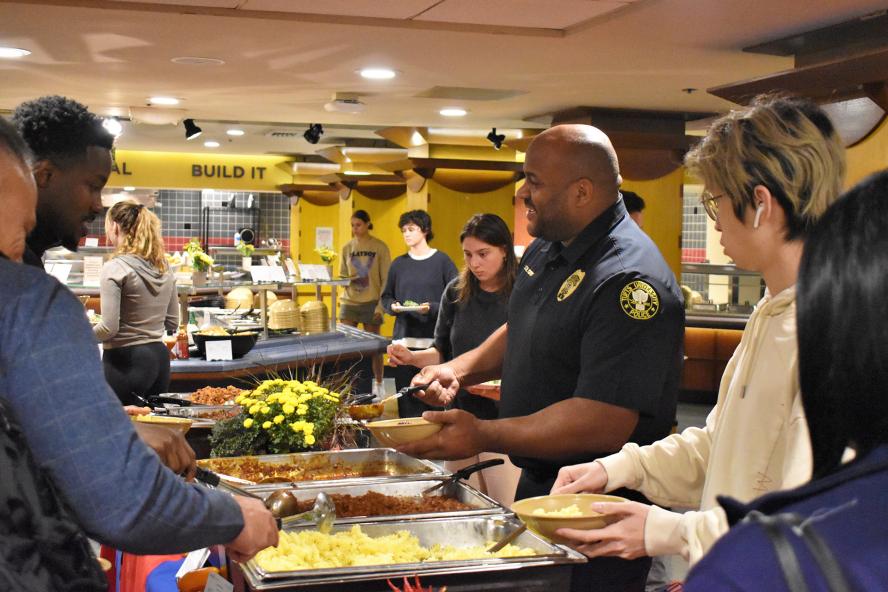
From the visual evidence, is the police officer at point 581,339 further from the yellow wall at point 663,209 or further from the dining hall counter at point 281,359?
the yellow wall at point 663,209

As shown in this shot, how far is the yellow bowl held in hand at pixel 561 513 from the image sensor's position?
69.6 inches

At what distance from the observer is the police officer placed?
2.51 m

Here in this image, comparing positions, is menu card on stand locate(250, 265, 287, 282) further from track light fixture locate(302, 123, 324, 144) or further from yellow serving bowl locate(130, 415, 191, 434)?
yellow serving bowl locate(130, 415, 191, 434)

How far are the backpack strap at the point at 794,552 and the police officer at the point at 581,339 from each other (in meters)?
1.67

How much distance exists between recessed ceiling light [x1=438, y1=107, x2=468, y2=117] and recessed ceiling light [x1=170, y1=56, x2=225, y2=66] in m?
2.86

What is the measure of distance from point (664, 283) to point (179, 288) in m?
4.74

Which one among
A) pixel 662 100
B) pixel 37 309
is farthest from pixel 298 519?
pixel 662 100

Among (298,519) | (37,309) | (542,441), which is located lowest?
(298,519)

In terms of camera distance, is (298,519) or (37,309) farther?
(298,519)

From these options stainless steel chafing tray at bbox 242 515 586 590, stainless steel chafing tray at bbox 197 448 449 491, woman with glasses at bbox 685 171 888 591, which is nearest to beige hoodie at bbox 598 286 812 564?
stainless steel chafing tray at bbox 242 515 586 590

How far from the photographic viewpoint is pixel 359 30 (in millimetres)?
5703

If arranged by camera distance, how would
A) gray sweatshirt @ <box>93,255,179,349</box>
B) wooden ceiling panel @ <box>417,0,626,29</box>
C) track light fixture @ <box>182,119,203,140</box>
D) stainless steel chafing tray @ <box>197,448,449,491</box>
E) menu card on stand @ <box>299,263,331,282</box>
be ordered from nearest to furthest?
stainless steel chafing tray @ <box>197,448,449,491</box> → wooden ceiling panel @ <box>417,0,626,29</box> → gray sweatshirt @ <box>93,255,179,349</box> → menu card on stand @ <box>299,263,331,282</box> → track light fixture @ <box>182,119,203,140</box>

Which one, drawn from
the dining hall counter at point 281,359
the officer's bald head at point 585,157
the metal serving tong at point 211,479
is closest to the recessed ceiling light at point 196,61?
the dining hall counter at point 281,359

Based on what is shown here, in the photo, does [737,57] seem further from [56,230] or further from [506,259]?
[56,230]
